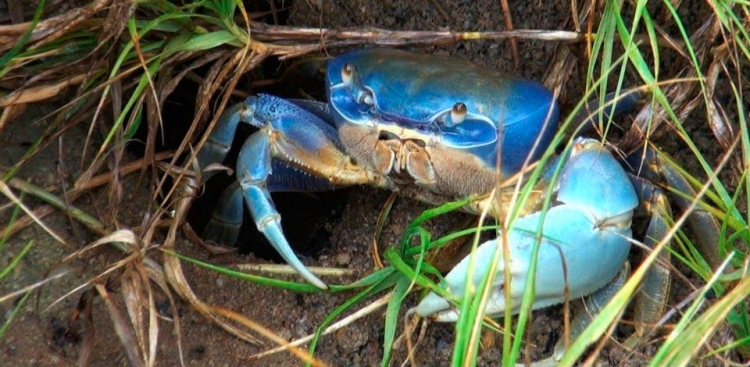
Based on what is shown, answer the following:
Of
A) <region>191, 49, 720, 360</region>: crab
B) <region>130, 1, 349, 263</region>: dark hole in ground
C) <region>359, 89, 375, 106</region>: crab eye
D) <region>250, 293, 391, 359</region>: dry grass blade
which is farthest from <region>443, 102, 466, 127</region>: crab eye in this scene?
<region>130, 1, 349, 263</region>: dark hole in ground

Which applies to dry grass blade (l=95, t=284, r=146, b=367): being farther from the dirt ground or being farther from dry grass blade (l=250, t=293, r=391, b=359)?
dry grass blade (l=250, t=293, r=391, b=359)

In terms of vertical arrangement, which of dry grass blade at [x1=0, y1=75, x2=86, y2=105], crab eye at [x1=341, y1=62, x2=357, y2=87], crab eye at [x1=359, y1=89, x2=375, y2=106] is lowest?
crab eye at [x1=359, y1=89, x2=375, y2=106]

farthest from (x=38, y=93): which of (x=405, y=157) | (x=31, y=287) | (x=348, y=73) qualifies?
(x=405, y=157)

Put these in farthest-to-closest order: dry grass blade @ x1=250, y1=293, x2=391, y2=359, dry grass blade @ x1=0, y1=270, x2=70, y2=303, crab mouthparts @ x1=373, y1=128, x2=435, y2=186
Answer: crab mouthparts @ x1=373, y1=128, x2=435, y2=186
dry grass blade @ x1=250, y1=293, x2=391, y2=359
dry grass blade @ x1=0, y1=270, x2=70, y2=303

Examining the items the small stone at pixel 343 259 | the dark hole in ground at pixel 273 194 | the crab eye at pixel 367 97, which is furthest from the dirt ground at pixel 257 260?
the crab eye at pixel 367 97

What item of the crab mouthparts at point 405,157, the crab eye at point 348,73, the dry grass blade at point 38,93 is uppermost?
the dry grass blade at point 38,93

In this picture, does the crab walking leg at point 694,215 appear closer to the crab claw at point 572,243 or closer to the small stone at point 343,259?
the crab claw at point 572,243

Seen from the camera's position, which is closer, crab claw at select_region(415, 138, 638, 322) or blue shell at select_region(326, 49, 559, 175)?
crab claw at select_region(415, 138, 638, 322)
